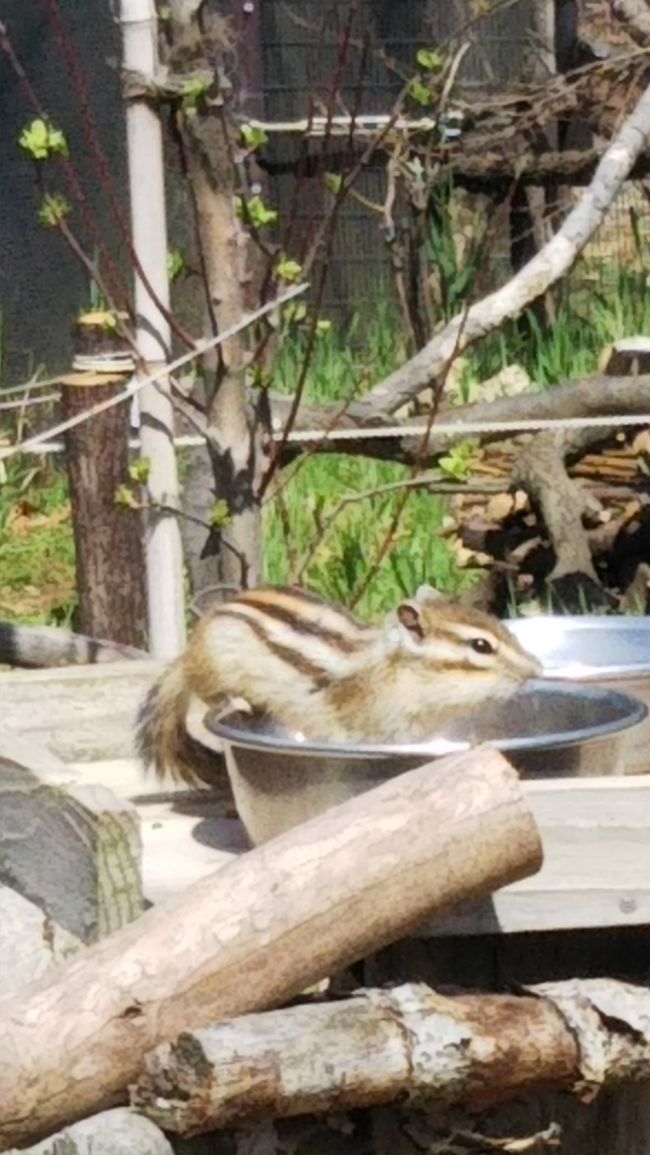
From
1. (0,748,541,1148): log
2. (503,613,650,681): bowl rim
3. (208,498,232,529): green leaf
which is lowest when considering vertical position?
(0,748,541,1148): log

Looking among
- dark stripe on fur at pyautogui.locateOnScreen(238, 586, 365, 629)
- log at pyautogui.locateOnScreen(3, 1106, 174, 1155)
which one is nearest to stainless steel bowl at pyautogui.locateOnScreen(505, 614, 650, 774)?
dark stripe on fur at pyautogui.locateOnScreen(238, 586, 365, 629)

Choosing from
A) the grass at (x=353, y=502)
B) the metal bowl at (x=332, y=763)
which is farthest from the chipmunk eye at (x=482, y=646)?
the grass at (x=353, y=502)

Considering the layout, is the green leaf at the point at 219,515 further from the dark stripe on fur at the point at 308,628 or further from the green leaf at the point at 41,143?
the dark stripe on fur at the point at 308,628

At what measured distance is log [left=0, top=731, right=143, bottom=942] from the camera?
9.34ft

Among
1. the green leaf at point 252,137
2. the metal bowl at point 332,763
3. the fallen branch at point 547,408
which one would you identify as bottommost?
the metal bowl at point 332,763

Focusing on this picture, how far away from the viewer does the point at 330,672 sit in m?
3.35

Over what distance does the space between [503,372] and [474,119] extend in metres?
0.84

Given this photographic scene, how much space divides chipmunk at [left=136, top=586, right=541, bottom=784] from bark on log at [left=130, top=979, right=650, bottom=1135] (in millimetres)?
550

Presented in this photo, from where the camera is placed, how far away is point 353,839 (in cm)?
271

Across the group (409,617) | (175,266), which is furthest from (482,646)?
(175,266)

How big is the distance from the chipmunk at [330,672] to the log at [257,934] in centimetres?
56

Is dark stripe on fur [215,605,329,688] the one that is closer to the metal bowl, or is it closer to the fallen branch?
the metal bowl

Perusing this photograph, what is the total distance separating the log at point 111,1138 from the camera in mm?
2594

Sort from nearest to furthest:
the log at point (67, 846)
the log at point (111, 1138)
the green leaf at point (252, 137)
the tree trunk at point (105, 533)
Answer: the log at point (111, 1138) → the log at point (67, 846) → the green leaf at point (252, 137) → the tree trunk at point (105, 533)
